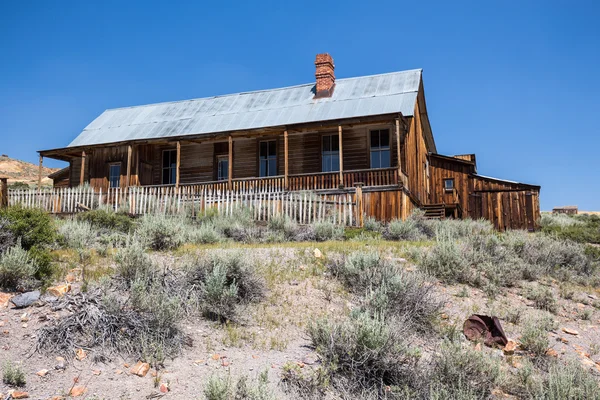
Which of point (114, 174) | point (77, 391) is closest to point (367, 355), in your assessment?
point (77, 391)

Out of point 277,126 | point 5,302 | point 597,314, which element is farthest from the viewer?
point 277,126

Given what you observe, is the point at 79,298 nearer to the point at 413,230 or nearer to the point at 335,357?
the point at 335,357

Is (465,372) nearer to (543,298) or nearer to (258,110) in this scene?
(543,298)

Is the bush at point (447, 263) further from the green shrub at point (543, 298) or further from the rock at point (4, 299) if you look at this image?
the rock at point (4, 299)

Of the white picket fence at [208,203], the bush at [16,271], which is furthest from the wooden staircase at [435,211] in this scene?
the bush at [16,271]

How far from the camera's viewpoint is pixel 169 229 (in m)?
9.75

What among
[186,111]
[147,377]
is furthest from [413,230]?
[186,111]

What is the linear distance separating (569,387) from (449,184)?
17.8 metres

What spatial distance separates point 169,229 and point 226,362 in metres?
4.67

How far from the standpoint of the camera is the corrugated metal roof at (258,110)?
19.3 m

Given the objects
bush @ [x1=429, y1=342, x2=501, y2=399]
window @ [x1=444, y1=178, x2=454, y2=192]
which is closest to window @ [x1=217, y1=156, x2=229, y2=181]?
window @ [x1=444, y1=178, x2=454, y2=192]

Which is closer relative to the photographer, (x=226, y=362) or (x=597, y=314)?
(x=226, y=362)

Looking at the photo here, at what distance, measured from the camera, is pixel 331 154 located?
63.9ft

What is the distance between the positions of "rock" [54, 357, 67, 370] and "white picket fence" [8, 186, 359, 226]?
8.80 metres
